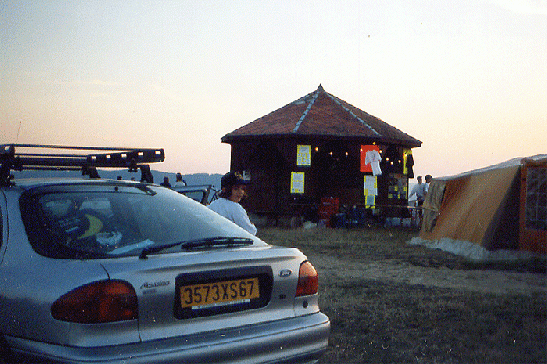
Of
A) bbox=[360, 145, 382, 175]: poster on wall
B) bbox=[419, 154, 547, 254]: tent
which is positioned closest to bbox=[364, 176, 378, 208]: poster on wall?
bbox=[360, 145, 382, 175]: poster on wall

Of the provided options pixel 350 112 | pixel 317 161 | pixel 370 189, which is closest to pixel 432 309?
pixel 370 189

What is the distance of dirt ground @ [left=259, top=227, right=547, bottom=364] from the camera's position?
15.1 feet

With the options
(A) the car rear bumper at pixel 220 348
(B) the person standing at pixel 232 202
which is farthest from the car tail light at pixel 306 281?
(B) the person standing at pixel 232 202

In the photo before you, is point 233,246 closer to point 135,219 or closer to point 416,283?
point 135,219

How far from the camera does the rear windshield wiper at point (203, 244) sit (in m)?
2.65

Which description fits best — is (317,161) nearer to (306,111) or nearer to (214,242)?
(306,111)

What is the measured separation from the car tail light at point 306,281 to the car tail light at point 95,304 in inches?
41.1

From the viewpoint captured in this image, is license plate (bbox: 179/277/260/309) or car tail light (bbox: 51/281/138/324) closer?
car tail light (bbox: 51/281/138/324)

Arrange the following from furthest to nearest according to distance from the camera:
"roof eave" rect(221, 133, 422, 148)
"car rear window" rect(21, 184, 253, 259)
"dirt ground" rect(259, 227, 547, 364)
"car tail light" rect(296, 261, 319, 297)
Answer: "roof eave" rect(221, 133, 422, 148)
"dirt ground" rect(259, 227, 547, 364)
"car tail light" rect(296, 261, 319, 297)
"car rear window" rect(21, 184, 253, 259)

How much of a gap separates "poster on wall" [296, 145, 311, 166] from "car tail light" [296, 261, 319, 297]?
64.2 ft

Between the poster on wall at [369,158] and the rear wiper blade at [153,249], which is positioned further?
the poster on wall at [369,158]

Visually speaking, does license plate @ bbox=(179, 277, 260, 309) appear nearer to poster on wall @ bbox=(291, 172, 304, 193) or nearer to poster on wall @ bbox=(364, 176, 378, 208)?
poster on wall @ bbox=(291, 172, 304, 193)

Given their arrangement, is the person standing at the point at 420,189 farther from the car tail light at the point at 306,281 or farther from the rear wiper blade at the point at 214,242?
the rear wiper blade at the point at 214,242

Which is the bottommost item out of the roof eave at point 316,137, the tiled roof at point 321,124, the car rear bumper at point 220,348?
the car rear bumper at point 220,348
